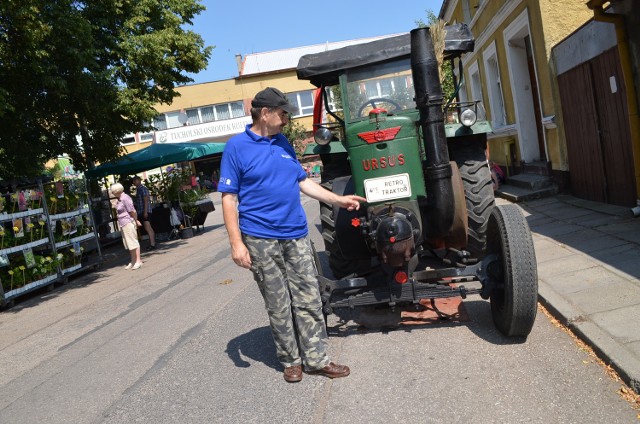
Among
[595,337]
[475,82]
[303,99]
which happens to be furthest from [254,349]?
[303,99]

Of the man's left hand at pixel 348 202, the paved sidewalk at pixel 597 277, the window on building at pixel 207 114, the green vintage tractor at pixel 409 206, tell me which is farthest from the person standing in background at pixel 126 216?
the window on building at pixel 207 114

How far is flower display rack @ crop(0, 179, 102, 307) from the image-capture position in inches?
383

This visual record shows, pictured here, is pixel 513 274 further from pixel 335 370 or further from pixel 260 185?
pixel 260 185

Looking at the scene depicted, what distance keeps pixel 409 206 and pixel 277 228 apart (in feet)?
3.60

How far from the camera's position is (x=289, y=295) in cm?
432

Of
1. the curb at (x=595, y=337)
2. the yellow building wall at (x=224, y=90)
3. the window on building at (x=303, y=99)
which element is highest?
the yellow building wall at (x=224, y=90)

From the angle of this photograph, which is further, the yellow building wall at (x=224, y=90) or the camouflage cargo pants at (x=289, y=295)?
the yellow building wall at (x=224, y=90)

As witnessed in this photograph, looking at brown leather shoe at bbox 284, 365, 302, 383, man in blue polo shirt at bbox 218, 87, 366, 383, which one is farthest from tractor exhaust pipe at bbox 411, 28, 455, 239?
brown leather shoe at bbox 284, 365, 302, 383

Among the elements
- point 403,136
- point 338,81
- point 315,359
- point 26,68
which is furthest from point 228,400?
point 26,68

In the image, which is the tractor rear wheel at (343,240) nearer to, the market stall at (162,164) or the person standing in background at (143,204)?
the person standing in background at (143,204)

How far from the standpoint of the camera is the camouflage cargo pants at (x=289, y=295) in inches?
166

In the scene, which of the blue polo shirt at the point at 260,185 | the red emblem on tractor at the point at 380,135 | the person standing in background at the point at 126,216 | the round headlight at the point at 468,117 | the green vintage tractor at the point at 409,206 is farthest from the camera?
the person standing in background at the point at 126,216

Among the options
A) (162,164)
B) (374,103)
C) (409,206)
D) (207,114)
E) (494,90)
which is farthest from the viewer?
(207,114)

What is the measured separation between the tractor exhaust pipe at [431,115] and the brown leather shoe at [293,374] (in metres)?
1.70
